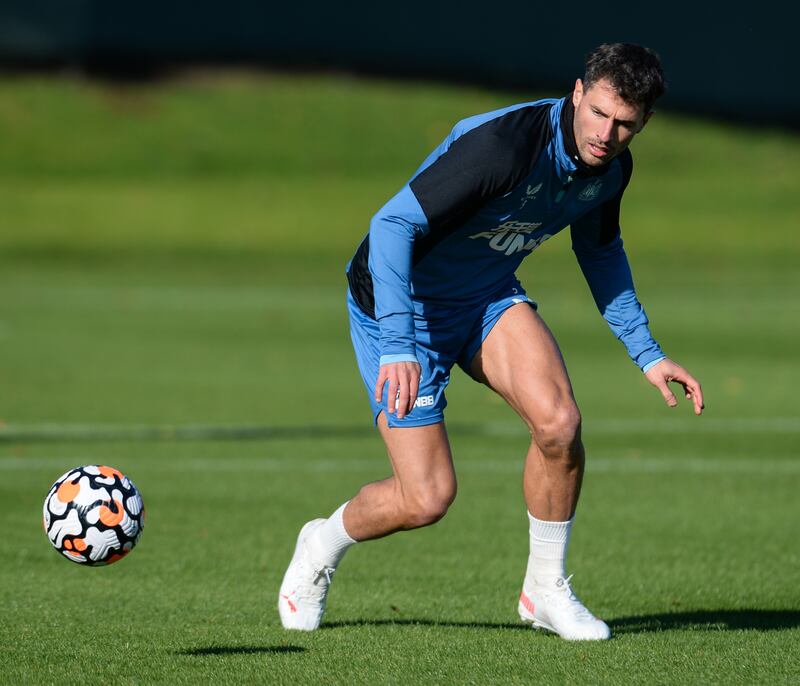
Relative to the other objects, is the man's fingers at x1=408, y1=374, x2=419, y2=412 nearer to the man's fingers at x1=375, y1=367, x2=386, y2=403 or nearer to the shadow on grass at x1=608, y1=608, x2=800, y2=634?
the man's fingers at x1=375, y1=367, x2=386, y2=403

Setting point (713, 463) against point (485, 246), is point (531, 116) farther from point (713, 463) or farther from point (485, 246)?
point (713, 463)

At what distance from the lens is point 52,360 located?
1742 cm

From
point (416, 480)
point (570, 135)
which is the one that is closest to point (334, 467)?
point (416, 480)

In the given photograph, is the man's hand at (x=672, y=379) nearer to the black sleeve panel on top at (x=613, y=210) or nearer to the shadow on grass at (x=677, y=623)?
the black sleeve panel on top at (x=613, y=210)

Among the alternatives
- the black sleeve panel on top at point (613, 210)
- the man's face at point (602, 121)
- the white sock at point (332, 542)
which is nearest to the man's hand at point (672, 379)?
the black sleeve panel on top at point (613, 210)

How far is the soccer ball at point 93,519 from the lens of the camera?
5898 millimetres

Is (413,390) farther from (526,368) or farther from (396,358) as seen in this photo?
(526,368)

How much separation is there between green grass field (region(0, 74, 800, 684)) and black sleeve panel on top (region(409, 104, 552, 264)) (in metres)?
1.70

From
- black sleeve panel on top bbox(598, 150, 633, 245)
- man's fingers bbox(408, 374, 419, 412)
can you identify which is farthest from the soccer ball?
black sleeve panel on top bbox(598, 150, 633, 245)

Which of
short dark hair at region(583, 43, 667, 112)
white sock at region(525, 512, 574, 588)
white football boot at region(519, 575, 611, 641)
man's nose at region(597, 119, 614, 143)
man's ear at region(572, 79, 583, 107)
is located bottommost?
white football boot at region(519, 575, 611, 641)

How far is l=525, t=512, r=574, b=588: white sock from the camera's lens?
21.1ft

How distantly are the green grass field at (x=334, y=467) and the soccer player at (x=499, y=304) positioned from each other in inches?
16.3

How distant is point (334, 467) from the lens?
36.7 feet

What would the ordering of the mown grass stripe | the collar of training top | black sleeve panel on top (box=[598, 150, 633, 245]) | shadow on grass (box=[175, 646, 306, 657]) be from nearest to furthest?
shadow on grass (box=[175, 646, 306, 657])
the collar of training top
black sleeve panel on top (box=[598, 150, 633, 245])
the mown grass stripe
